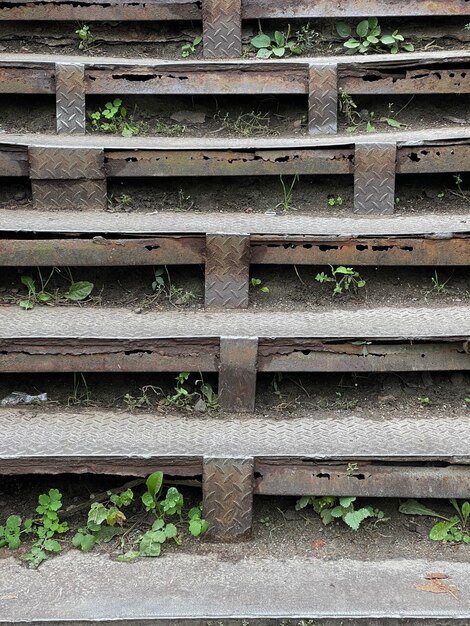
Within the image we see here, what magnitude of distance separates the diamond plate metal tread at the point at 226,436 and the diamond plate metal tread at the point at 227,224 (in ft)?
2.71

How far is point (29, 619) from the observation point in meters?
2.14

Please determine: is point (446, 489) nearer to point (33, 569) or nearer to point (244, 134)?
point (33, 569)

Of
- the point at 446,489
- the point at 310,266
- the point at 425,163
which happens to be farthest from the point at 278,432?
the point at 425,163

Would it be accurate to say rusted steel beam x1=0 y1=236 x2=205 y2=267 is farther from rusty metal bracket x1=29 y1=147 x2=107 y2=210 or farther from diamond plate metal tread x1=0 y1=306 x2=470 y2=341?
rusty metal bracket x1=29 y1=147 x2=107 y2=210

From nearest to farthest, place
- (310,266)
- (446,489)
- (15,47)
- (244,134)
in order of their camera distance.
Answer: (446,489) → (310,266) → (244,134) → (15,47)

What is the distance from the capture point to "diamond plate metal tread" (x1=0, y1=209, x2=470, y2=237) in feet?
10.1

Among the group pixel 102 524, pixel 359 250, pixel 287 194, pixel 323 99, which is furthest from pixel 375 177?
pixel 102 524

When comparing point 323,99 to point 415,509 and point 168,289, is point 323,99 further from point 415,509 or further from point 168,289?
point 415,509

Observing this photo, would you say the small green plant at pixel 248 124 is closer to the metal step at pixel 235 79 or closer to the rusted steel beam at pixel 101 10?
the metal step at pixel 235 79

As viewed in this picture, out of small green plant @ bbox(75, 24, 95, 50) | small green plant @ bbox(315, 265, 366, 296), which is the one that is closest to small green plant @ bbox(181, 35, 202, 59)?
small green plant @ bbox(75, 24, 95, 50)

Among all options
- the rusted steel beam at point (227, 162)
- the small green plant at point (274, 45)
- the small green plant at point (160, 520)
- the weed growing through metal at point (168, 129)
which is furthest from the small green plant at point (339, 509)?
the small green plant at point (274, 45)

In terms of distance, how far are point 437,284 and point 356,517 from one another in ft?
3.92

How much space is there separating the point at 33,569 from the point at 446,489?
1500 millimetres

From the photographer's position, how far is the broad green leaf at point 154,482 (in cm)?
249
